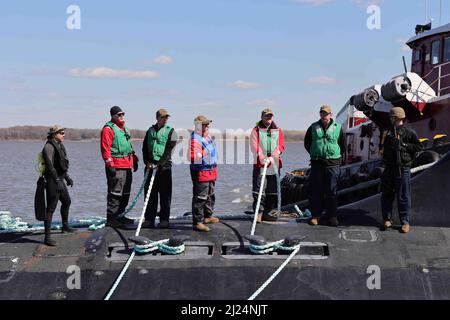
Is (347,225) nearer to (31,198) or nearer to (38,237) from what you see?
(38,237)

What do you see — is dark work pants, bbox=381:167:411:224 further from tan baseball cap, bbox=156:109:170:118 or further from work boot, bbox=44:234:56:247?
work boot, bbox=44:234:56:247

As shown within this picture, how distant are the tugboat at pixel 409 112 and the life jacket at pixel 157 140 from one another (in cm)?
387

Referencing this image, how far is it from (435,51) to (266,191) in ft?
34.3

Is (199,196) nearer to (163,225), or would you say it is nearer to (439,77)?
(163,225)

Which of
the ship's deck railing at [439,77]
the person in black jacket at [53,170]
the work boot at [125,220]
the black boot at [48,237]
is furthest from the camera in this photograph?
the ship's deck railing at [439,77]

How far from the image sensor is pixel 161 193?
9.63 m

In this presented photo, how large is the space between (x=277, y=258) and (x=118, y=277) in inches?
85.0

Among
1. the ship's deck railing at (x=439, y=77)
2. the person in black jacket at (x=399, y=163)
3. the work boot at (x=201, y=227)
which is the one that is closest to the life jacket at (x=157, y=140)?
the work boot at (x=201, y=227)

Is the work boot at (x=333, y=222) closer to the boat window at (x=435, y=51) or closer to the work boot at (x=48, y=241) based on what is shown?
the work boot at (x=48, y=241)

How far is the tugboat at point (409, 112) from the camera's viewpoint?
13.0 m

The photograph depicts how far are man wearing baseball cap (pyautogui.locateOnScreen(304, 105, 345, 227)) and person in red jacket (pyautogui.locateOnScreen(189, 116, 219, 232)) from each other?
5.32ft

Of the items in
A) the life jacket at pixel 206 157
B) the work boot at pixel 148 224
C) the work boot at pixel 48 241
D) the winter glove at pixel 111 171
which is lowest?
the work boot at pixel 48 241

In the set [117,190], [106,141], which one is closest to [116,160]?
[106,141]

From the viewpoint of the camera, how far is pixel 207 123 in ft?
30.4
